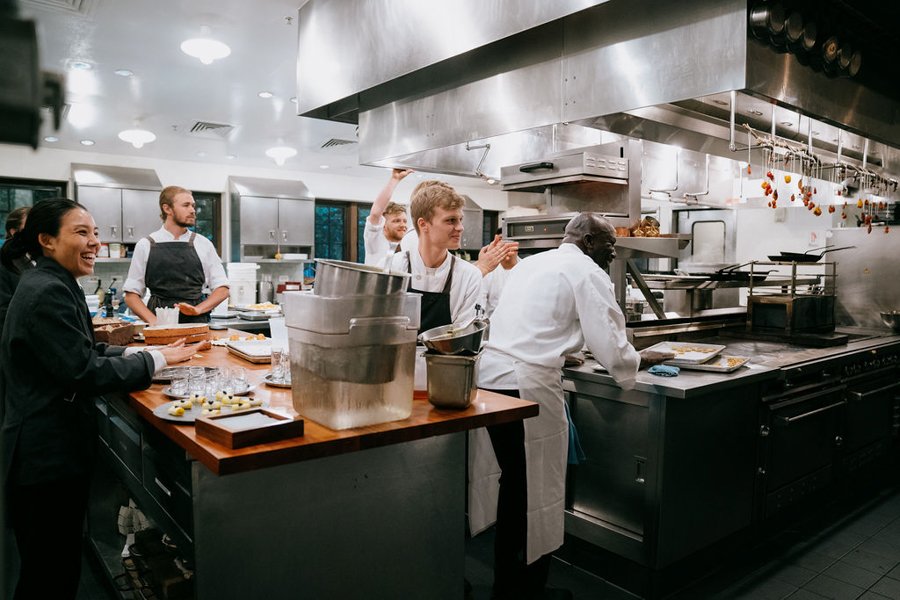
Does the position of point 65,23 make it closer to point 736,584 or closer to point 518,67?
point 518,67

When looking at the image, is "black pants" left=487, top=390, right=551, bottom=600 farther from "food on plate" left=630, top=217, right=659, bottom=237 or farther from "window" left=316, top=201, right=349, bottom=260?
"window" left=316, top=201, right=349, bottom=260

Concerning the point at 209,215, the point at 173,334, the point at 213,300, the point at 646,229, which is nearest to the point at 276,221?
the point at 209,215

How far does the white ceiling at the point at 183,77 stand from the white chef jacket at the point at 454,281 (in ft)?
4.87

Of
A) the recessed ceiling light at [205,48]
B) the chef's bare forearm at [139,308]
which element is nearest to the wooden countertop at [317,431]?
the chef's bare forearm at [139,308]

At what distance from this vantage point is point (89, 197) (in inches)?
316

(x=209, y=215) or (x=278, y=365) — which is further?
(x=209, y=215)

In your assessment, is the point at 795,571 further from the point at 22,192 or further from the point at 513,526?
the point at 22,192

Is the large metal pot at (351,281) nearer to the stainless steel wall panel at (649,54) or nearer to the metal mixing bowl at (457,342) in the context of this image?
the metal mixing bowl at (457,342)

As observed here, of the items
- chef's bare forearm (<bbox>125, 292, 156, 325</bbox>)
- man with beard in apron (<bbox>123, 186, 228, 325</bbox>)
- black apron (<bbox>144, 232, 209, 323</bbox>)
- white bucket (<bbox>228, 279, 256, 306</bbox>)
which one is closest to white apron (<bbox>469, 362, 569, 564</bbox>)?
man with beard in apron (<bbox>123, 186, 228, 325</bbox>)

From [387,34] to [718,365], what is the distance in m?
2.63

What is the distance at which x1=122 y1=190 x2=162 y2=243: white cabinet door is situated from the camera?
Result: 27.2 feet

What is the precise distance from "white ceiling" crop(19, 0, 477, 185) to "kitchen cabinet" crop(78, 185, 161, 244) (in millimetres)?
593

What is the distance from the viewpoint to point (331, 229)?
10.9 meters

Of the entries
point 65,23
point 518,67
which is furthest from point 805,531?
point 65,23
